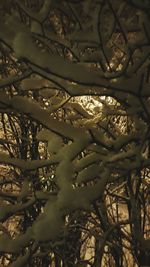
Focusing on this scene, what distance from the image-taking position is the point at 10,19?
6.01 feet

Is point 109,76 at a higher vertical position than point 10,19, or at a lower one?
lower

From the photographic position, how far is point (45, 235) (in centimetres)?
192

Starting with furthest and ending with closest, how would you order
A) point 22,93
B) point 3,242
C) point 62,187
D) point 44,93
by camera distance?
point 22,93
point 44,93
point 3,242
point 62,187

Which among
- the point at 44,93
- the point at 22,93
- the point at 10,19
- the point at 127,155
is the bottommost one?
the point at 127,155

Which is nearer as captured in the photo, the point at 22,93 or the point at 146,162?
the point at 146,162

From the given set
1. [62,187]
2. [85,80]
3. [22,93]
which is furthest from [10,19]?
[22,93]

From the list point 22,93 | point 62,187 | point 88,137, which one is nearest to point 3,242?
point 62,187

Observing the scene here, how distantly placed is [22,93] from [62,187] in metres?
2.28

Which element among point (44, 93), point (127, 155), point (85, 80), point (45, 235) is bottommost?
point (45, 235)

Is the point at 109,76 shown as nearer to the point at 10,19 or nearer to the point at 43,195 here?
the point at 10,19

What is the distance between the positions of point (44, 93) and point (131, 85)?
3.52 ft

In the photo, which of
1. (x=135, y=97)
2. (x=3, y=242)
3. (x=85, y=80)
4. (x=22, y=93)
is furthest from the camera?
(x=22, y=93)

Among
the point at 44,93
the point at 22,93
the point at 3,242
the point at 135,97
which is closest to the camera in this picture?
the point at 135,97

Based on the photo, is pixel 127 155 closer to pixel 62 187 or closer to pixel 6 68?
pixel 62 187
